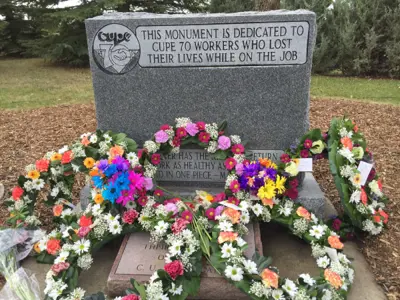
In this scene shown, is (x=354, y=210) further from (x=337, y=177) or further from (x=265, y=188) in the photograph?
(x=265, y=188)

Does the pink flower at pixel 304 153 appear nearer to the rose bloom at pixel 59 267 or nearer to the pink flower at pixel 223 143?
the pink flower at pixel 223 143

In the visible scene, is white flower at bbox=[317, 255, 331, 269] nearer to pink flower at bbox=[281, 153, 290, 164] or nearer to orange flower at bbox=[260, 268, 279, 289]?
orange flower at bbox=[260, 268, 279, 289]

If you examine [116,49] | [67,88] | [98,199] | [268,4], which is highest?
[268,4]

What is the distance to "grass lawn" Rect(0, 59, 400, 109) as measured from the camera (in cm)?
795

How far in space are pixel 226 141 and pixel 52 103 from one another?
18.2ft

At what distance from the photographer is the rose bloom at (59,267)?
255 centimetres

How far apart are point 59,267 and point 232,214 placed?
123 centimetres

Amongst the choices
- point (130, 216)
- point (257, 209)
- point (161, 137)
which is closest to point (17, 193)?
point (130, 216)

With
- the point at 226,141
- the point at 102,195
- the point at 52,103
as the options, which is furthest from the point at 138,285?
the point at 52,103

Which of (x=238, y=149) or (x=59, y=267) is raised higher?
(x=238, y=149)

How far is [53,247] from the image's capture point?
2.83 meters

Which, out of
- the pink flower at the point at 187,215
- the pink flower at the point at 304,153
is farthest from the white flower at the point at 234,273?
the pink flower at the point at 304,153

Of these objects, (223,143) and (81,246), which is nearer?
(81,246)

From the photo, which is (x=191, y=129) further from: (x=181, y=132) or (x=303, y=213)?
(x=303, y=213)
